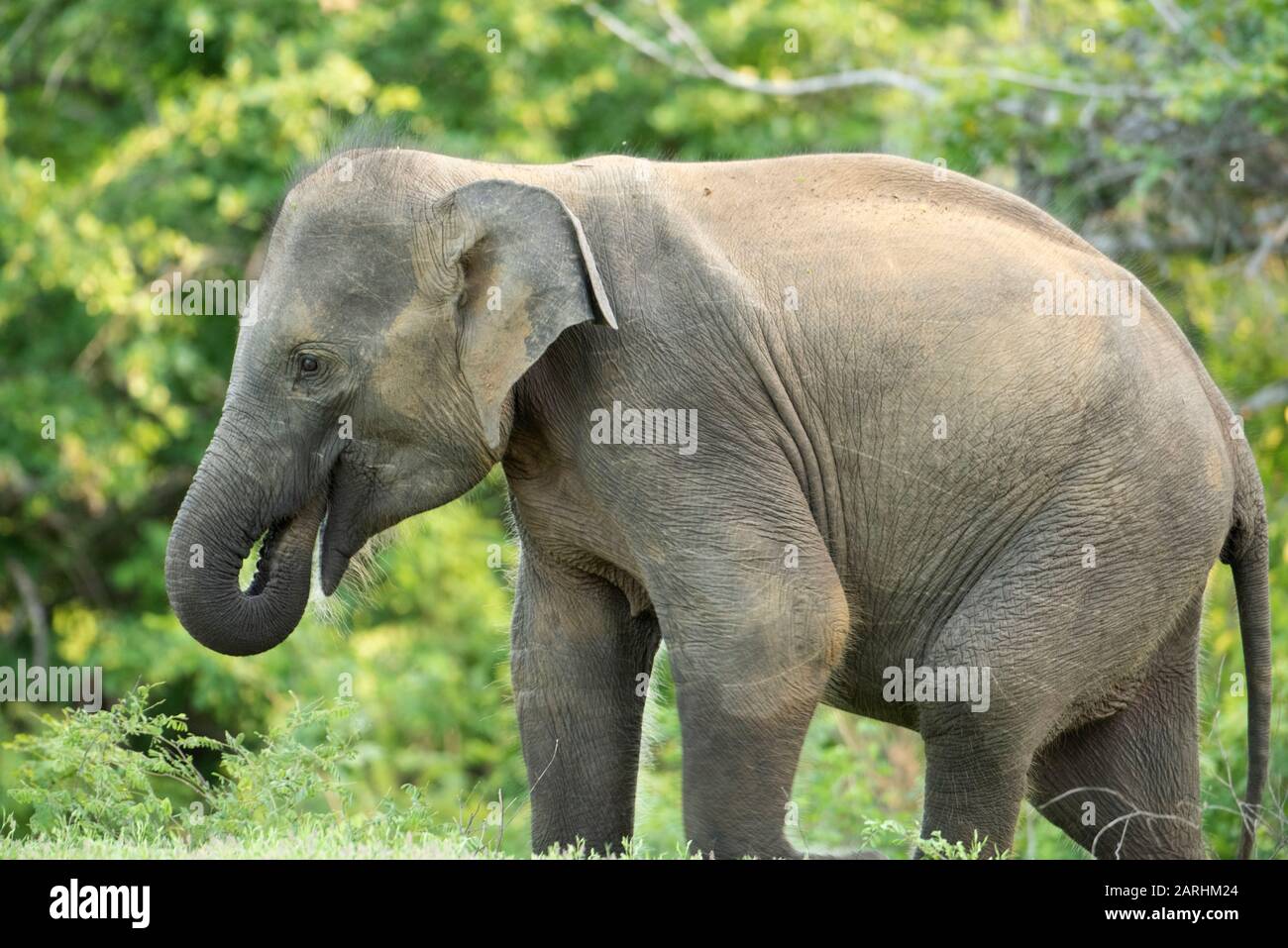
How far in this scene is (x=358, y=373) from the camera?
17.0ft

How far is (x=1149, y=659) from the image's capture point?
18.8 ft

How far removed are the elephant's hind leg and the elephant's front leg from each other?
133 cm

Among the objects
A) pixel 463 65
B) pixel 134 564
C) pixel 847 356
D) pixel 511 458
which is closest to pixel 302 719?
pixel 511 458

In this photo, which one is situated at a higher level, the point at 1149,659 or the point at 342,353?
the point at 342,353

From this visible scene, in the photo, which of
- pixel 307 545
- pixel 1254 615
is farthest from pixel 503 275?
pixel 1254 615

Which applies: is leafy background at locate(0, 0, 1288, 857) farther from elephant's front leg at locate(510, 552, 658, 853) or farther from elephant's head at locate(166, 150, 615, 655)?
elephant's head at locate(166, 150, 615, 655)

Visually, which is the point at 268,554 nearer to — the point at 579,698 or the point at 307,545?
the point at 307,545

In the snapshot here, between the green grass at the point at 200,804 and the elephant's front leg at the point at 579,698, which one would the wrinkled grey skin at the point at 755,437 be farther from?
the green grass at the point at 200,804

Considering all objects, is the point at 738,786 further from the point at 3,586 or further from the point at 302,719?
the point at 3,586

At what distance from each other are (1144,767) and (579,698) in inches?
70.6

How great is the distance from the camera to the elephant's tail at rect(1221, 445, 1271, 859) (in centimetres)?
571

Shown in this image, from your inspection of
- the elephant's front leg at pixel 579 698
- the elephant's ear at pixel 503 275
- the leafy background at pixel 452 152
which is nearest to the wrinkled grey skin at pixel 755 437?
the elephant's ear at pixel 503 275

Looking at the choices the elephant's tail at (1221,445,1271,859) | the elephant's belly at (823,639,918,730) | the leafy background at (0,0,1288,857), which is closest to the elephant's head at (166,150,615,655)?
the elephant's belly at (823,639,918,730)
